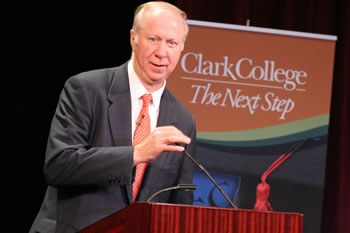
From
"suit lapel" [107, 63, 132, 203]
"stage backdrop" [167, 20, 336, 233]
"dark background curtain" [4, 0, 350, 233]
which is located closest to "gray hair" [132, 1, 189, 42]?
"suit lapel" [107, 63, 132, 203]

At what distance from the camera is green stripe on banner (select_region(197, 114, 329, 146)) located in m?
3.68

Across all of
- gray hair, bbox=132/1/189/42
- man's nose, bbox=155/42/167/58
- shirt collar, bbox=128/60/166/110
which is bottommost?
shirt collar, bbox=128/60/166/110

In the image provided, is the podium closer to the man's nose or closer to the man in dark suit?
the man in dark suit

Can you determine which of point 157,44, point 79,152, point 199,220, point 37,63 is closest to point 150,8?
point 157,44

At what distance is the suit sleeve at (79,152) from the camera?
1850 mm

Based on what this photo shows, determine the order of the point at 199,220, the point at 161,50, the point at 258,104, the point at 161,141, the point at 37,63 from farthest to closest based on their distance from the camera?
the point at 37,63
the point at 258,104
the point at 161,50
the point at 161,141
the point at 199,220

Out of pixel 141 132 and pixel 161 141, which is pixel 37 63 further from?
pixel 161 141

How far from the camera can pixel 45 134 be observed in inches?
156

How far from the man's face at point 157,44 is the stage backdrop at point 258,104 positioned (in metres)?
1.44

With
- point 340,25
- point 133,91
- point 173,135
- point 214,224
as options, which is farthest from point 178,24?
point 340,25

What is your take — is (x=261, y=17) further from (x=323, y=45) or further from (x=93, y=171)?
(x=93, y=171)

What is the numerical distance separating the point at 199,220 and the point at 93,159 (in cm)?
63

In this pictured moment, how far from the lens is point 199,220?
1.35m

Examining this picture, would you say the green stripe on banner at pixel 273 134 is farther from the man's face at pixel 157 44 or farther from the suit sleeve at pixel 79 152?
the suit sleeve at pixel 79 152
